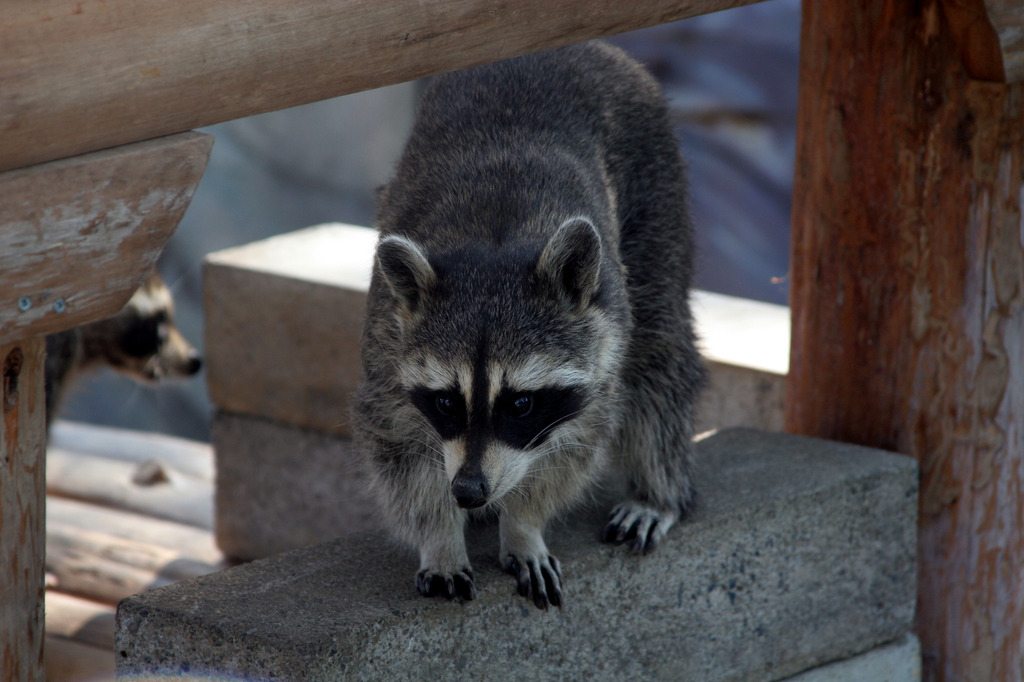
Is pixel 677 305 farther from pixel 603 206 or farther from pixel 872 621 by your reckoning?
pixel 872 621

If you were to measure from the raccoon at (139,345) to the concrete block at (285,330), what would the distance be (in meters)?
0.53

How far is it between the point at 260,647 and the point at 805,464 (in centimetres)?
154

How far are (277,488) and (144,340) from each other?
96 cm

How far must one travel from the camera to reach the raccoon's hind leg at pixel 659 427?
274cm

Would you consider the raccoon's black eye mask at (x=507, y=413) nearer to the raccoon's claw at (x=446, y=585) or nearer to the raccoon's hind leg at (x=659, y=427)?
the raccoon's claw at (x=446, y=585)

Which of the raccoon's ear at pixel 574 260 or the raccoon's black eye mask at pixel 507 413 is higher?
the raccoon's ear at pixel 574 260

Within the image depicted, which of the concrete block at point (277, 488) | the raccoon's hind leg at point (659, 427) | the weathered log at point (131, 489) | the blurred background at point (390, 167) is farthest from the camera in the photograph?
the blurred background at point (390, 167)

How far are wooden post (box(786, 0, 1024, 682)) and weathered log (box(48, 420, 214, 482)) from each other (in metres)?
3.47

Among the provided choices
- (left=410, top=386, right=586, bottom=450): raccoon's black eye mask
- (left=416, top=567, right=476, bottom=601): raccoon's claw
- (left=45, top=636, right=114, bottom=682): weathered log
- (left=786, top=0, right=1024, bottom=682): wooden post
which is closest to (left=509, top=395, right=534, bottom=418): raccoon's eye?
(left=410, top=386, right=586, bottom=450): raccoon's black eye mask

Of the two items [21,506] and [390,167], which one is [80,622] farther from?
[390,167]

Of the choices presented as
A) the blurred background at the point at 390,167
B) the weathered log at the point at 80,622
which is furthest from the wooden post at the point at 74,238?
the blurred background at the point at 390,167

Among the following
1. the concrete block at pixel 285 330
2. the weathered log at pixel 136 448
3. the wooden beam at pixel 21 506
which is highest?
the wooden beam at pixel 21 506

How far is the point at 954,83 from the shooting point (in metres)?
2.92

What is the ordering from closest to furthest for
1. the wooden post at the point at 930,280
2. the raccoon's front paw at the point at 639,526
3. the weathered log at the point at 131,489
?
the raccoon's front paw at the point at 639,526 < the wooden post at the point at 930,280 < the weathered log at the point at 131,489
